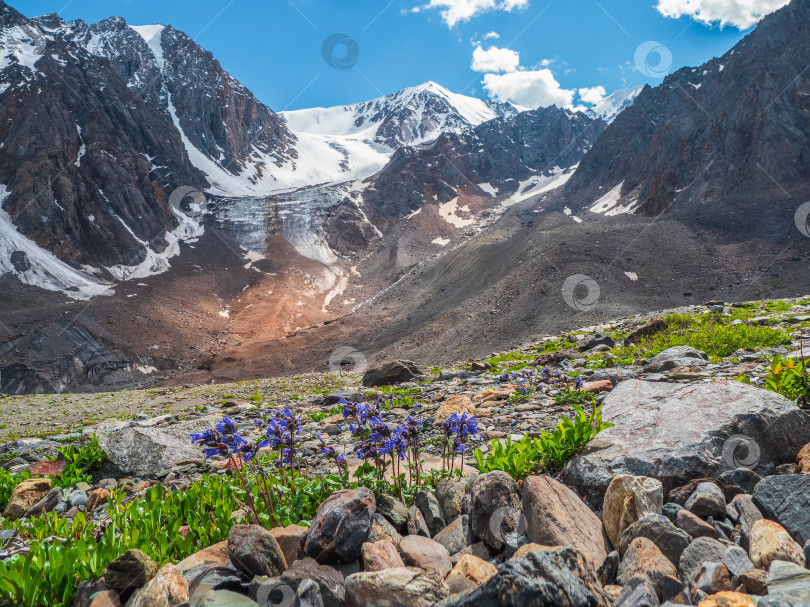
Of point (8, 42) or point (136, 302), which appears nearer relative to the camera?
point (136, 302)

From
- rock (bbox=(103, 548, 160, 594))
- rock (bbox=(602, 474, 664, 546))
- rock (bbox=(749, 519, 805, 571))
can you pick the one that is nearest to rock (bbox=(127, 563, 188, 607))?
rock (bbox=(103, 548, 160, 594))

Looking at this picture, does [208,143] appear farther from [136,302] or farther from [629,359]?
[629,359]

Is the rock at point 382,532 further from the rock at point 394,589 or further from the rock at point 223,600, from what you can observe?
the rock at point 223,600

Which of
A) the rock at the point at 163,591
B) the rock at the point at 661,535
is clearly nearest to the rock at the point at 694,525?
the rock at the point at 661,535

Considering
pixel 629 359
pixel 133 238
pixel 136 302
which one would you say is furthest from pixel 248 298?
pixel 629 359

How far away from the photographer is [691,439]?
4016 millimetres

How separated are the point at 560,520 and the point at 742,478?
175cm

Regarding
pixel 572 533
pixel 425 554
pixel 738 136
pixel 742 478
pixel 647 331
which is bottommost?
pixel 425 554

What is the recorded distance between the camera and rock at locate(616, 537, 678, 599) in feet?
7.93

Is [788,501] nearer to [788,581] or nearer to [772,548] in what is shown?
[772,548]

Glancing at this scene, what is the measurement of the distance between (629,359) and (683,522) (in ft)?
34.3

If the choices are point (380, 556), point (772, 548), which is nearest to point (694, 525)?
point (772, 548)

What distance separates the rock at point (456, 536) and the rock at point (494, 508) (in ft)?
0.23

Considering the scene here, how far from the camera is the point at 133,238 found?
78312 millimetres
